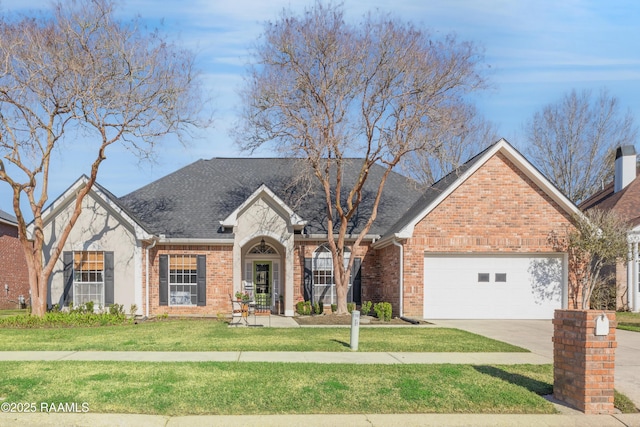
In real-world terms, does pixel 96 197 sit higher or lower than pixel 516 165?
lower

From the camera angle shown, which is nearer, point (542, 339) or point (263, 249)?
point (542, 339)

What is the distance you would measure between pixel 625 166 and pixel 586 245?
11945 mm

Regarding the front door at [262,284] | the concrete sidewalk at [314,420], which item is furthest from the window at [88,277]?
the concrete sidewalk at [314,420]

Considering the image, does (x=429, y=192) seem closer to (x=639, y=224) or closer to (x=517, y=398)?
(x=639, y=224)

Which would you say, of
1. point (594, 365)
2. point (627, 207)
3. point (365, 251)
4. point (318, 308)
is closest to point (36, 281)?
point (318, 308)

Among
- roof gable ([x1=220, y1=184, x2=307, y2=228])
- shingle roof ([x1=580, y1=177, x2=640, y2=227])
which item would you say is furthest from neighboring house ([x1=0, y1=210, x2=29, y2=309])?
shingle roof ([x1=580, y1=177, x2=640, y2=227])

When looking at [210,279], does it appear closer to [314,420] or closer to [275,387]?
[275,387]

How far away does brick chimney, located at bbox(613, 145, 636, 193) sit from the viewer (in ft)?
98.0

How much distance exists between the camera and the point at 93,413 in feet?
25.1

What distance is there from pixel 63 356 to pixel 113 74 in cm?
1062

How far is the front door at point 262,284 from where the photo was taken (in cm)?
2420

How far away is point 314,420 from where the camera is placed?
7.54 metres

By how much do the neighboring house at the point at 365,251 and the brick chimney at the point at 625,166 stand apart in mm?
11509

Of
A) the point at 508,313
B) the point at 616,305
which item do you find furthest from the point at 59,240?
the point at 616,305
